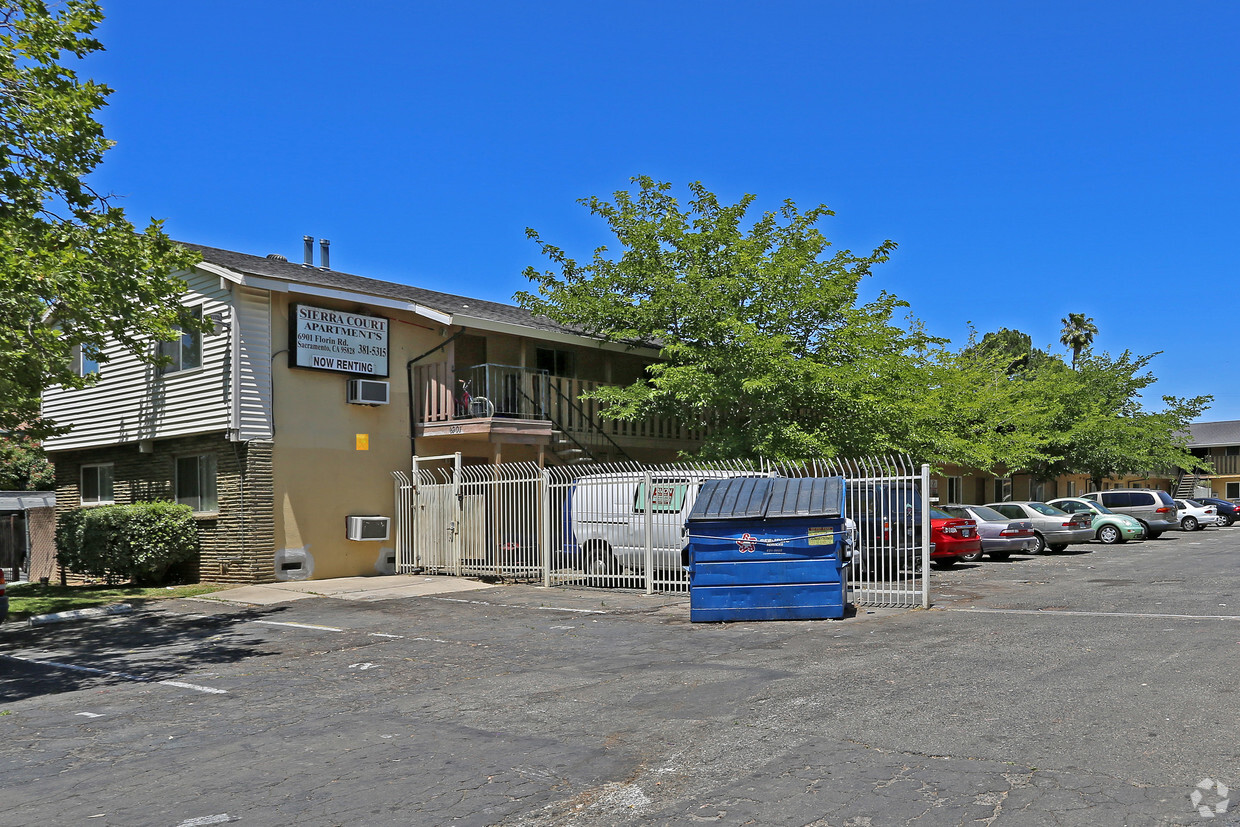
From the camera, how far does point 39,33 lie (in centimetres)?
1201

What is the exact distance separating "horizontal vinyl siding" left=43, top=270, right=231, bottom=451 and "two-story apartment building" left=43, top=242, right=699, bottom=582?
4 cm

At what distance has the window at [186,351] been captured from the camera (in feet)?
60.9

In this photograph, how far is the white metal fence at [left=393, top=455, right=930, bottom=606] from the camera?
13.3 metres

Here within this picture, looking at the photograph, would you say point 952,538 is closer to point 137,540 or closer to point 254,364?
point 254,364

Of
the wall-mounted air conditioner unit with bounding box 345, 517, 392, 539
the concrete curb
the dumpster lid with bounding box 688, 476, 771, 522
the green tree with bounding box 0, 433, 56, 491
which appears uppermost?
the green tree with bounding box 0, 433, 56, 491

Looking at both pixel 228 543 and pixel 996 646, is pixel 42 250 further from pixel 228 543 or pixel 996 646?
pixel 996 646

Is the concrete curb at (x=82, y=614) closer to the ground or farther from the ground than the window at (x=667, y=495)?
closer to the ground

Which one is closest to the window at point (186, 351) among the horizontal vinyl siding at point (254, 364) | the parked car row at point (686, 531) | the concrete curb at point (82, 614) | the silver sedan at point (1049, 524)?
the horizontal vinyl siding at point (254, 364)

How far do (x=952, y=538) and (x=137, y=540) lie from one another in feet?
49.8

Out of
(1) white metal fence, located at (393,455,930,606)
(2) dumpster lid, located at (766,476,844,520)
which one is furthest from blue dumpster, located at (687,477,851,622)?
(1) white metal fence, located at (393,455,930,606)

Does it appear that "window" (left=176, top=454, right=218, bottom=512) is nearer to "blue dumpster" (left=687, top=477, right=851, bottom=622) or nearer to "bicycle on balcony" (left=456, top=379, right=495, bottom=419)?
"bicycle on balcony" (left=456, top=379, right=495, bottom=419)

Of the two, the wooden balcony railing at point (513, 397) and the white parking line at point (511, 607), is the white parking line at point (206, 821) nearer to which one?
the white parking line at point (511, 607)

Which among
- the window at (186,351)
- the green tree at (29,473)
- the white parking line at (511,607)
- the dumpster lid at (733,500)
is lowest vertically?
the white parking line at (511,607)

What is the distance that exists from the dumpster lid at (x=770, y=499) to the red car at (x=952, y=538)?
8.65 meters
